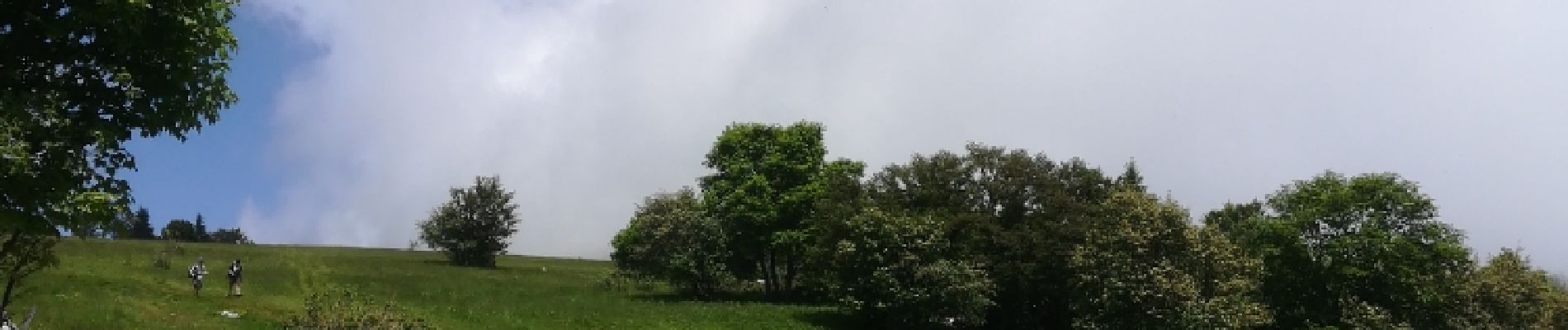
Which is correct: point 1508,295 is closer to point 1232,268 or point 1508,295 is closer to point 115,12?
point 1232,268

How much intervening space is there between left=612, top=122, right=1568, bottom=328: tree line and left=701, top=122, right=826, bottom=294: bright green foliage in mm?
156

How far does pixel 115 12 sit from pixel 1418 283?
69.6 meters

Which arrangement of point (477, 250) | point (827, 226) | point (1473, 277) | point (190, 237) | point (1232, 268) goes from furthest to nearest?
point (190, 237) < point (477, 250) < point (1473, 277) < point (827, 226) < point (1232, 268)

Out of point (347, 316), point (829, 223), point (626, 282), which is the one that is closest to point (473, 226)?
point (626, 282)

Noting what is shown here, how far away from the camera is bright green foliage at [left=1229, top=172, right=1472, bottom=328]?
200 feet

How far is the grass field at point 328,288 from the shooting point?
1529 inches

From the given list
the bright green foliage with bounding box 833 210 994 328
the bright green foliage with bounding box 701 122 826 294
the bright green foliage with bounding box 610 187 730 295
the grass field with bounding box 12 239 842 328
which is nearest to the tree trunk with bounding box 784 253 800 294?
the bright green foliage with bounding box 701 122 826 294

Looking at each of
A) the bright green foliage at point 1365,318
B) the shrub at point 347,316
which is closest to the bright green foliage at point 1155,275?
the bright green foliage at point 1365,318

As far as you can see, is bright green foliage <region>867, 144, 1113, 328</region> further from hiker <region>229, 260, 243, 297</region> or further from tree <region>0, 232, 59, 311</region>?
tree <region>0, 232, 59, 311</region>

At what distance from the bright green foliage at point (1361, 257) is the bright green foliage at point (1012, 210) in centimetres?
1336

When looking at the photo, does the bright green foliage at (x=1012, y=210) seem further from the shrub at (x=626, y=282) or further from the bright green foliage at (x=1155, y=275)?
the shrub at (x=626, y=282)

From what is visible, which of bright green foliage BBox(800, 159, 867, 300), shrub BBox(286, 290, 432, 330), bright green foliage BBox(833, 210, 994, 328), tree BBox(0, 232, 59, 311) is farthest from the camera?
bright green foliage BBox(800, 159, 867, 300)

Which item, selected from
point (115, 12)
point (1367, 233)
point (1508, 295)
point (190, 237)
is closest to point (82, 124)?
point (115, 12)

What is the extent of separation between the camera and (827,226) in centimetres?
5803
